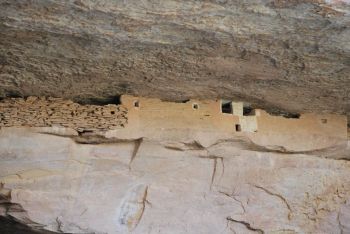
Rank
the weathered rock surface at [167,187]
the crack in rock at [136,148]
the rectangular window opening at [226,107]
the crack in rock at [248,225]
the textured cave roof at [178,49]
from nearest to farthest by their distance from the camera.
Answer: the textured cave roof at [178,49] < the weathered rock surface at [167,187] < the crack in rock at [136,148] < the crack in rock at [248,225] < the rectangular window opening at [226,107]

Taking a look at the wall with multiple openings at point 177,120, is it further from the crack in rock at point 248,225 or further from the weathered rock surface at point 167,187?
the crack in rock at point 248,225

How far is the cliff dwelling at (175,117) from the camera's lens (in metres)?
3.18

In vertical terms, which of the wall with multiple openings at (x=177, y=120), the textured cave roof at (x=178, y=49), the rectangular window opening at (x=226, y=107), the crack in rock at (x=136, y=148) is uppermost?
the textured cave roof at (x=178, y=49)

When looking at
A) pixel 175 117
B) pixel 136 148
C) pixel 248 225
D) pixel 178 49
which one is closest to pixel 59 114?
pixel 136 148

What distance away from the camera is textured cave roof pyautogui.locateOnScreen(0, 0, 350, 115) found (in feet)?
10.0

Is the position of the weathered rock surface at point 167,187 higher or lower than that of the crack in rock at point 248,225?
higher

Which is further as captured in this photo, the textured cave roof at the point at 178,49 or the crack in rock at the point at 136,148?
the crack in rock at the point at 136,148

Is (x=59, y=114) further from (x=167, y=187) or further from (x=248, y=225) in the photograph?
(x=248, y=225)

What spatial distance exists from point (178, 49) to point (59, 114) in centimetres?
106

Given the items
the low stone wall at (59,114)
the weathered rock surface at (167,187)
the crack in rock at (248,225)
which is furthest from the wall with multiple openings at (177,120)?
the crack in rock at (248,225)

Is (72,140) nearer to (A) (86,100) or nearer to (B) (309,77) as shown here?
(A) (86,100)

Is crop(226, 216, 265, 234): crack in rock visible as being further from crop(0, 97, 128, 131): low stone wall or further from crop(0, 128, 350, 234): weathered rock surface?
crop(0, 97, 128, 131): low stone wall

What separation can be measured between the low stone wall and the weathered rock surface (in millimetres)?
92

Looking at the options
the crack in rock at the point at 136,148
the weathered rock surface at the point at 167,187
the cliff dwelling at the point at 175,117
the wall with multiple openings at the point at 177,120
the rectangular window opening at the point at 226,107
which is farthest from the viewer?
the rectangular window opening at the point at 226,107
